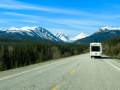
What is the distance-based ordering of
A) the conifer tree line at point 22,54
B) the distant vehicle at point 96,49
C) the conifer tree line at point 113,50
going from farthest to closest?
the conifer tree line at point 113,50
the conifer tree line at point 22,54
the distant vehicle at point 96,49

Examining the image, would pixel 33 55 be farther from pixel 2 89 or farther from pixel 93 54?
pixel 2 89

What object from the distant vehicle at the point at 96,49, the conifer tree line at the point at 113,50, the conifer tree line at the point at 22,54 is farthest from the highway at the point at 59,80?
the conifer tree line at the point at 113,50

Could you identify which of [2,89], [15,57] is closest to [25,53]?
[15,57]

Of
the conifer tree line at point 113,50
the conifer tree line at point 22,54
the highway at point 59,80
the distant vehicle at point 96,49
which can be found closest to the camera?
the highway at point 59,80

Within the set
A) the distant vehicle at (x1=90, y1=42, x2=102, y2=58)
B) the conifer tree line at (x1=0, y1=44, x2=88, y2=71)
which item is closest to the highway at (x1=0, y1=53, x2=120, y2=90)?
the distant vehicle at (x1=90, y1=42, x2=102, y2=58)

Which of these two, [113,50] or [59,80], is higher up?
[113,50]

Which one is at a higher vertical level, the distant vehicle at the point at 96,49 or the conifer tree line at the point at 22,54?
the distant vehicle at the point at 96,49

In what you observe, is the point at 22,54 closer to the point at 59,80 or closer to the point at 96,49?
the point at 96,49

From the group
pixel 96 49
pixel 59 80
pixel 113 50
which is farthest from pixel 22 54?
pixel 59 80

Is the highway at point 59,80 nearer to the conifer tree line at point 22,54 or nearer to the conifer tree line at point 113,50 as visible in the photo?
the conifer tree line at point 22,54

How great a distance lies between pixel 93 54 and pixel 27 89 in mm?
34253

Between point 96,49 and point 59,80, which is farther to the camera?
point 96,49

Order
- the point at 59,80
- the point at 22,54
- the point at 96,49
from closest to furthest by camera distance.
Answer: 1. the point at 59,80
2. the point at 96,49
3. the point at 22,54

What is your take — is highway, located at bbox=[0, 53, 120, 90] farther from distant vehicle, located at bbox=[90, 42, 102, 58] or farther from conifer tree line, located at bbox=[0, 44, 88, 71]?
conifer tree line, located at bbox=[0, 44, 88, 71]
